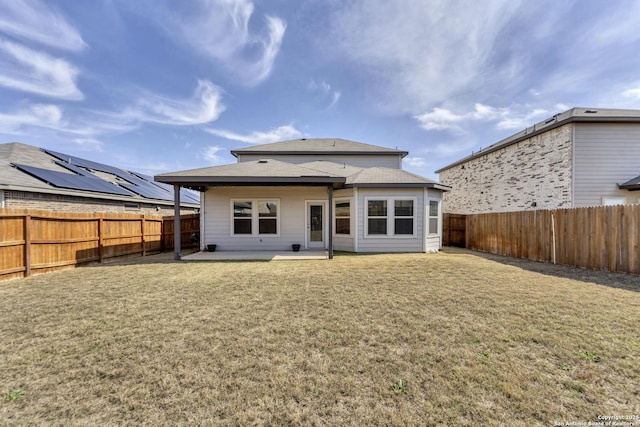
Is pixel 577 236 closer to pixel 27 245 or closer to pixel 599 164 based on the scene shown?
pixel 599 164

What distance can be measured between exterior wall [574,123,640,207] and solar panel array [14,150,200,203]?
74.0 ft

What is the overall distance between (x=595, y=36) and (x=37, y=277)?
21410 millimetres

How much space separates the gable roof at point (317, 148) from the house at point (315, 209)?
3025 millimetres

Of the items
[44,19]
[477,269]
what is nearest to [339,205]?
[477,269]

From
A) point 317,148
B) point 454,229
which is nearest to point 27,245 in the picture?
point 317,148

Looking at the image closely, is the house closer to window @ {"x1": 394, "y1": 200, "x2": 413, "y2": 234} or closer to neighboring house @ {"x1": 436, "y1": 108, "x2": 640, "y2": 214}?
window @ {"x1": 394, "y1": 200, "x2": 413, "y2": 234}

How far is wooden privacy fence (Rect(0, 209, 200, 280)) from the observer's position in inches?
255

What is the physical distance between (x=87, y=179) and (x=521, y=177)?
2347 centimetres

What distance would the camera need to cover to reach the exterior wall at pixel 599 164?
35.8 ft

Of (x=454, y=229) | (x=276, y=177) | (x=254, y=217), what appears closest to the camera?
(x=276, y=177)

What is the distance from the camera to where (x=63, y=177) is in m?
12.0

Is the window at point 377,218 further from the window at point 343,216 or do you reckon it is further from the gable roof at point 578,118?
the gable roof at point 578,118

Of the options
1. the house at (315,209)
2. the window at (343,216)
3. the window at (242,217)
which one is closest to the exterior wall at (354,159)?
the house at (315,209)

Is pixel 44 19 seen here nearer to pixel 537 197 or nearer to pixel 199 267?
pixel 199 267
